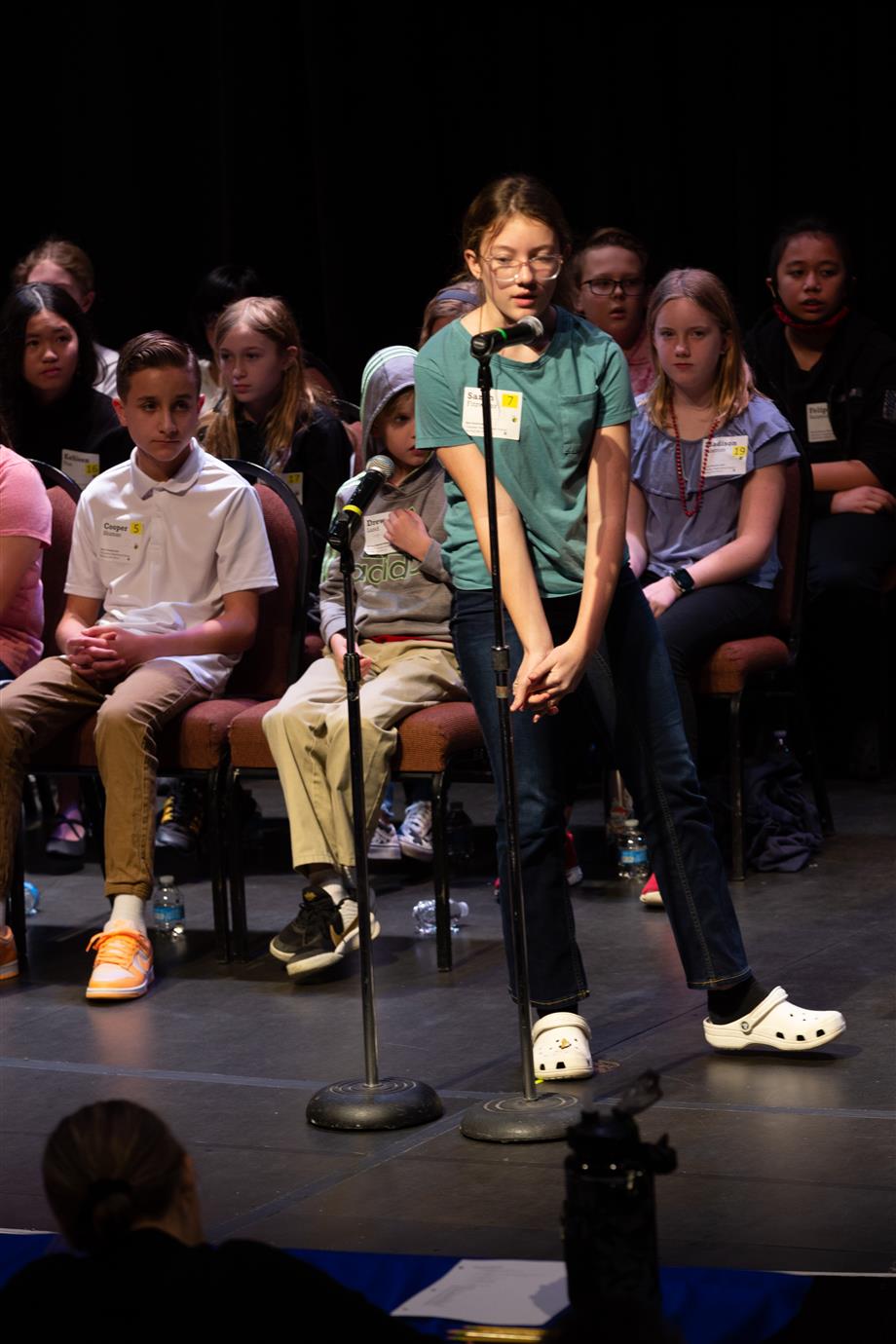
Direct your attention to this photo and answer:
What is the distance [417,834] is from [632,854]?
59 cm

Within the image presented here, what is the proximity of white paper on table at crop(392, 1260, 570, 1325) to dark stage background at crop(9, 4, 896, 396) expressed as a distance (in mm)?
3898

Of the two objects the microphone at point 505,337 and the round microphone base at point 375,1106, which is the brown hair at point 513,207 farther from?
the round microphone base at point 375,1106

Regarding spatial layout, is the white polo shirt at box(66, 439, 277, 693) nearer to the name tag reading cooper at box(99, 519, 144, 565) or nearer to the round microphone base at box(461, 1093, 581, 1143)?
the name tag reading cooper at box(99, 519, 144, 565)

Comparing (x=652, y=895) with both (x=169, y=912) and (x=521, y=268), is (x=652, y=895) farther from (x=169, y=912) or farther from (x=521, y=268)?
(x=521, y=268)

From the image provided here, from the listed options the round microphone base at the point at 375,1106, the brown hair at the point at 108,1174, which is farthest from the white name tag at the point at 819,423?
the brown hair at the point at 108,1174

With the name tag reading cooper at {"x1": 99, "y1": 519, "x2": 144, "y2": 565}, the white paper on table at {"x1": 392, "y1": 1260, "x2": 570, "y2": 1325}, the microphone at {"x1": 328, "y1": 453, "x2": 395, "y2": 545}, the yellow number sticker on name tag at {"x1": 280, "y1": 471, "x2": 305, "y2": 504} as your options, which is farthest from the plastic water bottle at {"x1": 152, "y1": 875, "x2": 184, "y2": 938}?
the white paper on table at {"x1": 392, "y1": 1260, "x2": 570, "y2": 1325}

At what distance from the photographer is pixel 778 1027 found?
9.95ft

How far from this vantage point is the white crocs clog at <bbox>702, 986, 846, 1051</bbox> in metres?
3.02

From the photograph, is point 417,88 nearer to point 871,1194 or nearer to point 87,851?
point 87,851

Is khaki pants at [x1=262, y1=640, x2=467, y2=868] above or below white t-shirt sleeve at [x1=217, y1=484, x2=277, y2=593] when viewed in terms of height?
below

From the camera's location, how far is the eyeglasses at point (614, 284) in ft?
16.5

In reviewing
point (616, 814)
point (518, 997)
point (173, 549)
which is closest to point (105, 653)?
point (173, 549)

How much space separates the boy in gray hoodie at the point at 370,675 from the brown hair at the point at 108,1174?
87.4 inches

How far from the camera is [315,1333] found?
144cm
